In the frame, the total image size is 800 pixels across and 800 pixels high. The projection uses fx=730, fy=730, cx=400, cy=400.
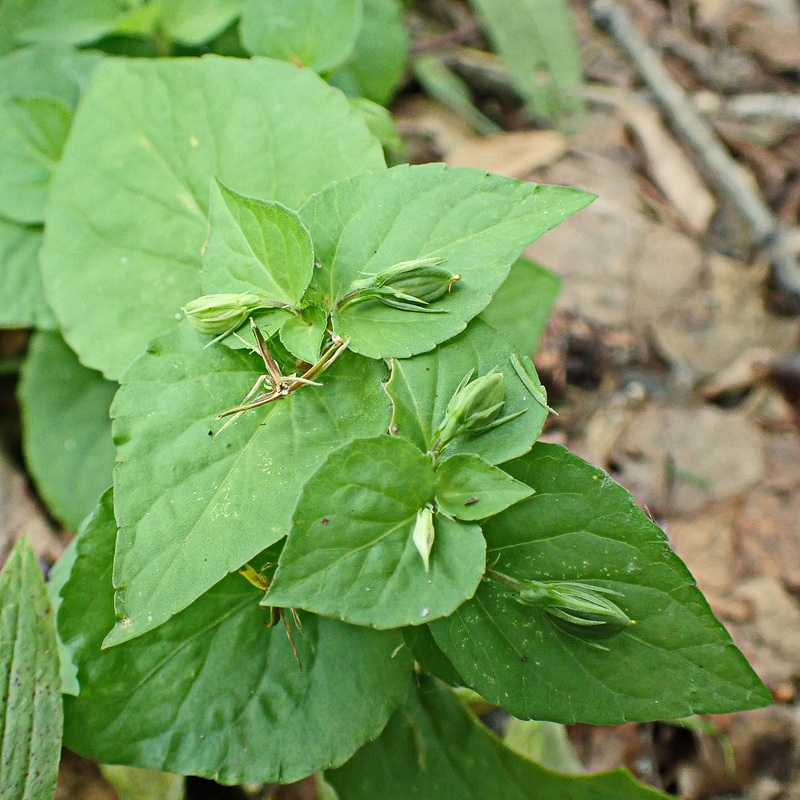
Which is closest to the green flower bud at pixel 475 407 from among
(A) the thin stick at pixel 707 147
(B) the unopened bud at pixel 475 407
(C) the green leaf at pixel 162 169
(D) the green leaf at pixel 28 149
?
(B) the unopened bud at pixel 475 407

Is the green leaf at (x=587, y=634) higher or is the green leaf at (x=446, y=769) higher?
the green leaf at (x=587, y=634)

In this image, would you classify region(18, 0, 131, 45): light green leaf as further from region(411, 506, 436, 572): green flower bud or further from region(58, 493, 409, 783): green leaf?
region(411, 506, 436, 572): green flower bud

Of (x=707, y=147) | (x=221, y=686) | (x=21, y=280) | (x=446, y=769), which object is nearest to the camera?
(x=221, y=686)

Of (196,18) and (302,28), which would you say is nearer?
(302,28)

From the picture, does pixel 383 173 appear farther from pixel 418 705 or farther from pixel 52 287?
pixel 418 705

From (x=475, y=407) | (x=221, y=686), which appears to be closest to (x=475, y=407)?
(x=475, y=407)

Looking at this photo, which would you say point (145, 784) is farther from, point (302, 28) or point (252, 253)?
point (302, 28)

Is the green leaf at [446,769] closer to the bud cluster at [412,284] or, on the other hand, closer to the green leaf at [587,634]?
the green leaf at [587,634]
